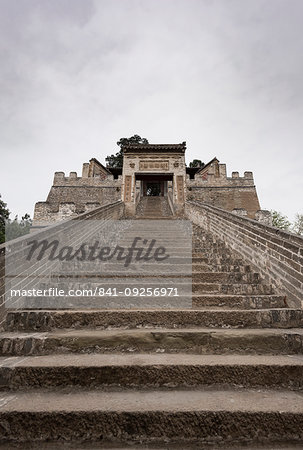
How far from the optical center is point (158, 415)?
1.74 meters

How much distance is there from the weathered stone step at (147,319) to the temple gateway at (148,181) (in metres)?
11.8

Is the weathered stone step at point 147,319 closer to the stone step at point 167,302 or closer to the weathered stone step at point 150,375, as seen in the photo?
the stone step at point 167,302

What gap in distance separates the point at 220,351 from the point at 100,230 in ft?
19.2

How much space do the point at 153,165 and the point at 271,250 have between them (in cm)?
1230

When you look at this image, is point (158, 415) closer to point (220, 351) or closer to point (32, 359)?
point (220, 351)

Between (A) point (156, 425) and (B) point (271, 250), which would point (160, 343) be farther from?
(B) point (271, 250)

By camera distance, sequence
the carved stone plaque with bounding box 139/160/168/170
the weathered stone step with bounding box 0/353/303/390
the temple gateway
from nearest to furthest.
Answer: the weathered stone step with bounding box 0/353/303/390, the temple gateway, the carved stone plaque with bounding box 139/160/168/170

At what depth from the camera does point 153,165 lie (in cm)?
1561

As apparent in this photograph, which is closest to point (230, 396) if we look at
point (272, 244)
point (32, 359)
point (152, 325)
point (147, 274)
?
point (152, 325)

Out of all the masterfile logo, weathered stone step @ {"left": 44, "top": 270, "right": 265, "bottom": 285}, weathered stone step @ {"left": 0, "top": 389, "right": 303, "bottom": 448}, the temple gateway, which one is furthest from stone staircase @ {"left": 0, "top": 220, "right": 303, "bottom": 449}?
the temple gateway

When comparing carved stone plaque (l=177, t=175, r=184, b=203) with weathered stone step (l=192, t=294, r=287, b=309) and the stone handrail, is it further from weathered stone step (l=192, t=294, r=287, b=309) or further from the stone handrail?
weathered stone step (l=192, t=294, r=287, b=309)

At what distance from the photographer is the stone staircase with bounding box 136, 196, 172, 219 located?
1480 cm

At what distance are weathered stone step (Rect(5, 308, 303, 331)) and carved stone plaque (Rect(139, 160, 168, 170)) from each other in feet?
43.9

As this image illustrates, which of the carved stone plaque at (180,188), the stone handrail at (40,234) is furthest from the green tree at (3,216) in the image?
the stone handrail at (40,234)
